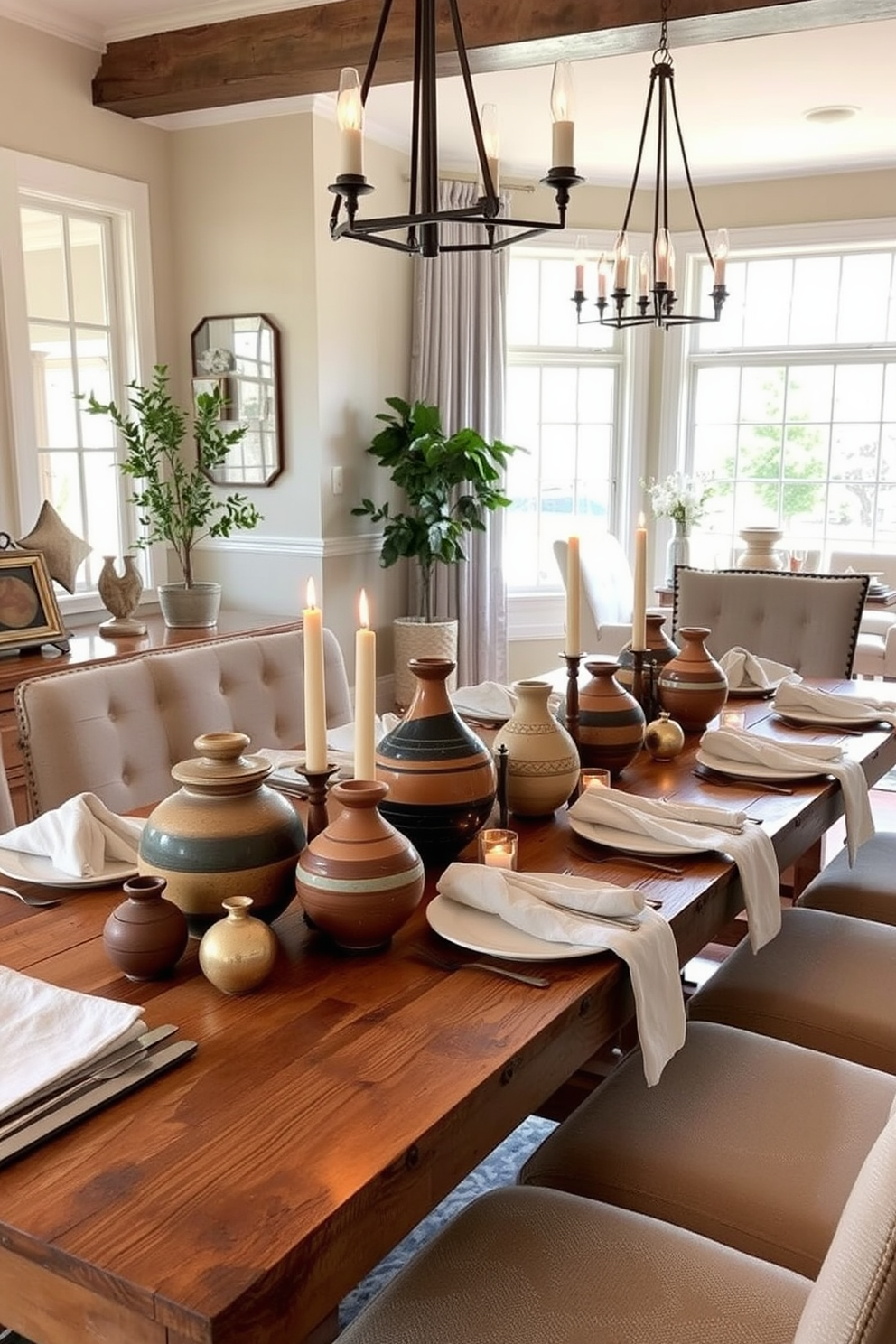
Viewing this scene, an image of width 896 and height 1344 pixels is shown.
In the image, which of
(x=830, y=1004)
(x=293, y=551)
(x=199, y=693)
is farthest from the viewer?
(x=293, y=551)

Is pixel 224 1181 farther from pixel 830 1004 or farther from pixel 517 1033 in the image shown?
pixel 830 1004

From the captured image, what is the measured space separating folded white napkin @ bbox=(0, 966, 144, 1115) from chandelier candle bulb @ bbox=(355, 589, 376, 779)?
15.3 inches

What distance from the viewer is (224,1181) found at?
85 centimetres

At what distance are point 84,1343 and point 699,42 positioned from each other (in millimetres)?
3670

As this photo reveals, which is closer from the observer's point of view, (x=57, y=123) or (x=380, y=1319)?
(x=380, y=1319)

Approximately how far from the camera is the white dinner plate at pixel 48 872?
1.45 meters

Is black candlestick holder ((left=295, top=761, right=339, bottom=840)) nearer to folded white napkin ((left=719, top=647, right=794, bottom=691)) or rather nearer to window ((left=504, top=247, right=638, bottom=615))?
folded white napkin ((left=719, top=647, right=794, bottom=691))

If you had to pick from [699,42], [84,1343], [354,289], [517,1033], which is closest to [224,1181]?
[84,1343]

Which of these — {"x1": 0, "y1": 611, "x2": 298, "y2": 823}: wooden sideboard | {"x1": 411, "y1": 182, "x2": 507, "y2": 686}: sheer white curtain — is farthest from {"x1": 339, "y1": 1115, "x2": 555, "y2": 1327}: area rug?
{"x1": 411, "y1": 182, "x2": 507, "y2": 686}: sheer white curtain

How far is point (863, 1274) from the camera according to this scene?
0.69 meters

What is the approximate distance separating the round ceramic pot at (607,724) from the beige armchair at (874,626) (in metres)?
3.08

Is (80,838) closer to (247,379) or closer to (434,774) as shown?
(434,774)

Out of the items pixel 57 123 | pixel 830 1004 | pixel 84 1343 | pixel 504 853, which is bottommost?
pixel 830 1004

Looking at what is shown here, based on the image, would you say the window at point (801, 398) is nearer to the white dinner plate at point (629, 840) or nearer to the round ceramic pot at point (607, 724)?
the round ceramic pot at point (607, 724)
